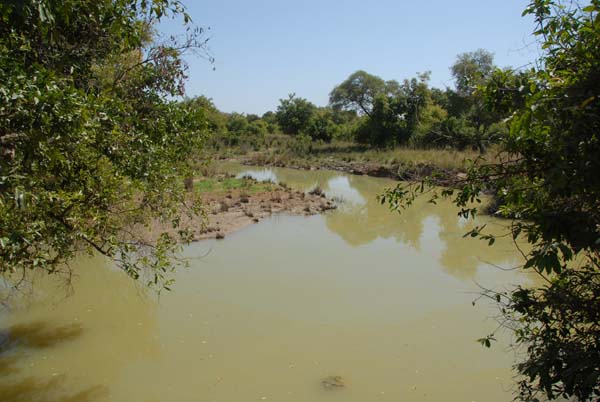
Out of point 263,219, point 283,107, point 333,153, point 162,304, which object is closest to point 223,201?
point 263,219

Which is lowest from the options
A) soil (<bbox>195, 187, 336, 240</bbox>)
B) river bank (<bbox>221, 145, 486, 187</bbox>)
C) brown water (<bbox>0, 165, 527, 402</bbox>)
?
brown water (<bbox>0, 165, 527, 402</bbox>)

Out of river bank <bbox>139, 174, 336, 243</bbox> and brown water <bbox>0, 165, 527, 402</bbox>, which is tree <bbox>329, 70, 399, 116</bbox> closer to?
river bank <bbox>139, 174, 336, 243</bbox>

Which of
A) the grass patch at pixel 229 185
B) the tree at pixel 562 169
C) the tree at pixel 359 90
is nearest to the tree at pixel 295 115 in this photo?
the tree at pixel 359 90

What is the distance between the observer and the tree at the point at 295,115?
1713 inches

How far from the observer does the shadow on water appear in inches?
198

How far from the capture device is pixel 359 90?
4453cm

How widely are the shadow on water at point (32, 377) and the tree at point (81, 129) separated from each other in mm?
1550

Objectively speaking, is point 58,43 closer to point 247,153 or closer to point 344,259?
point 344,259

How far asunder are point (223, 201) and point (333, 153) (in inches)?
768

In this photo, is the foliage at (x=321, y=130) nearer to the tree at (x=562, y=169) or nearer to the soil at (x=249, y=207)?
the soil at (x=249, y=207)

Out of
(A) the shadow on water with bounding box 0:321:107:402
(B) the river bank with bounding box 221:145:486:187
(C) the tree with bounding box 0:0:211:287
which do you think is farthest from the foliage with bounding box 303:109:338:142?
(A) the shadow on water with bounding box 0:321:107:402

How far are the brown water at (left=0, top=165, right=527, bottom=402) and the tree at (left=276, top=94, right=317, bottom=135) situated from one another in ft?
111

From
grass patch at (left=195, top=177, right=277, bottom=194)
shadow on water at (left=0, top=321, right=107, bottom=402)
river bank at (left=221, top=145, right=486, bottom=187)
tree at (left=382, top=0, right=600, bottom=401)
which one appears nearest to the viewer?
tree at (left=382, top=0, right=600, bottom=401)

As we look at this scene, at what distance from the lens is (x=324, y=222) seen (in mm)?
14141
